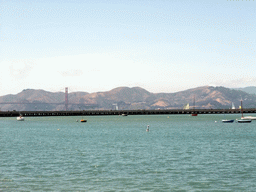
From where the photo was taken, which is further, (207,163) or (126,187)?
(207,163)

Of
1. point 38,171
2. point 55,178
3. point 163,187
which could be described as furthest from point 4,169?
point 163,187

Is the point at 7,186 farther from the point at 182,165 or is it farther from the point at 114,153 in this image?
the point at 114,153

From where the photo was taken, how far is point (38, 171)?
3809 centimetres

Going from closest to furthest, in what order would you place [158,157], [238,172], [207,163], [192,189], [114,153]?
[192,189] < [238,172] < [207,163] < [158,157] < [114,153]

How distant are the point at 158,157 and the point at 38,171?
16.8 metres

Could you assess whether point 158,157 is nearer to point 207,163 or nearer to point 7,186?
point 207,163

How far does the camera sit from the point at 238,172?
3675cm

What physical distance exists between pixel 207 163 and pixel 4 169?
894 inches

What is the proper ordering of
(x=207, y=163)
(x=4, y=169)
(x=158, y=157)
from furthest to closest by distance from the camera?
(x=158, y=157), (x=207, y=163), (x=4, y=169)

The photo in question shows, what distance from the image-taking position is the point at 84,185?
31.5 metres

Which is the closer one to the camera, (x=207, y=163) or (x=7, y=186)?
(x=7, y=186)

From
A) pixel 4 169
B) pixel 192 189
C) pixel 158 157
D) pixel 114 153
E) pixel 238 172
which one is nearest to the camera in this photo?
pixel 192 189

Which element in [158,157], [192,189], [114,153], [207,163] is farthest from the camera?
[114,153]

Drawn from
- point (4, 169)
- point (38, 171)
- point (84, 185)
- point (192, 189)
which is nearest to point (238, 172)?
point (192, 189)
